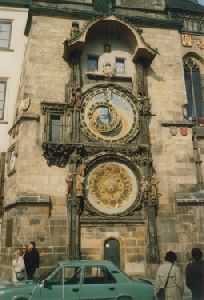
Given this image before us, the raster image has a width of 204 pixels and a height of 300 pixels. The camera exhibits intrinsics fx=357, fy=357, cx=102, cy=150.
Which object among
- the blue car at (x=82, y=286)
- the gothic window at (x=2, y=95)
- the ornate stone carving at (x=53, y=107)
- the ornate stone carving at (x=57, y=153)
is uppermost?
the gothic window at (x=2, y=95)

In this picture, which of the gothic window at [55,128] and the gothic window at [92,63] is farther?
the gothic window at [92,63]

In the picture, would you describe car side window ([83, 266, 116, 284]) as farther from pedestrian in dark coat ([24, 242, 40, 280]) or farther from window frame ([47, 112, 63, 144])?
window frame ([47, 112, 63, 144])

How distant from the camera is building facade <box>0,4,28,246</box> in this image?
18.1 m

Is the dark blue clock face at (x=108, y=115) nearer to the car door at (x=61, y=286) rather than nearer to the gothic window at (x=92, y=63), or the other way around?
the gothic window at (x=92, y=63)

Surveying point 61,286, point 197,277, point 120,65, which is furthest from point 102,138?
point 197,277

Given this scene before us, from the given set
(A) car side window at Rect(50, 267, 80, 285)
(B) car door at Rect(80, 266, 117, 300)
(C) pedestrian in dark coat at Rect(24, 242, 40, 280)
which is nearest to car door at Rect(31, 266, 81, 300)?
(A) car side window at Rect(50, 267, 80, 285)

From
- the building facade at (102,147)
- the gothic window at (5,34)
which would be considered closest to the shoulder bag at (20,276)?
the building facade at (102,147)

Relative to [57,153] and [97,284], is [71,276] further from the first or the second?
[57,153]

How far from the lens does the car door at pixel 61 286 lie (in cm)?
845

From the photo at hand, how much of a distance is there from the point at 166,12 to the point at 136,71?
5865 millimetres

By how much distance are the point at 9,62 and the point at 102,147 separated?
776cm

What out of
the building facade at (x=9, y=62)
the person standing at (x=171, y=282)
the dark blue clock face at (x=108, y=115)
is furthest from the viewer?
the building facade at (x=9, y=62)

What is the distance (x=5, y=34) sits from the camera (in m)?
20.2

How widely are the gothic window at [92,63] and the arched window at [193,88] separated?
595 cm
